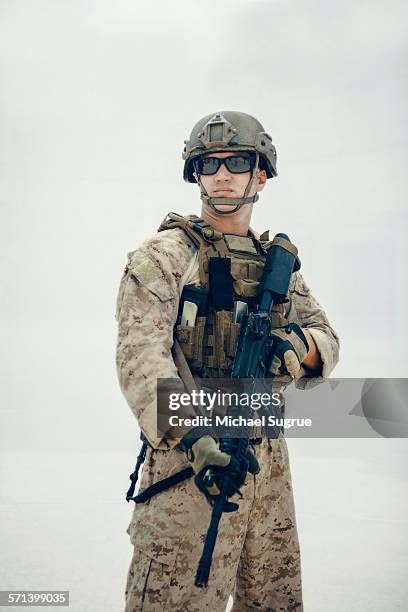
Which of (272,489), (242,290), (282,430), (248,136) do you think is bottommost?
(272,489)

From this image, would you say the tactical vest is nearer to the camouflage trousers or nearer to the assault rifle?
the assault rifle

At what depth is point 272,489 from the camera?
2.39 meters

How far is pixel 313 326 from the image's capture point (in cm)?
260

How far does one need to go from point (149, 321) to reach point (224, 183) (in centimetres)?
63

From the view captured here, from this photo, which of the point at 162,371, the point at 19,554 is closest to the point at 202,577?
the point at 162,371

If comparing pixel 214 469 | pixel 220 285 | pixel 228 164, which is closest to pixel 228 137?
pixel 228 164

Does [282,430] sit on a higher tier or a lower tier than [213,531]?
higher

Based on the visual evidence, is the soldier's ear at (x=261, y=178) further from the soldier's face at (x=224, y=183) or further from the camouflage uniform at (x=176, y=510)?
the camouflage uniform at (x=176, y=510)

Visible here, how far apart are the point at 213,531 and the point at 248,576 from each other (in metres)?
0.60

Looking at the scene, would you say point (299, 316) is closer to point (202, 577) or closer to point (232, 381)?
point (232, 381)

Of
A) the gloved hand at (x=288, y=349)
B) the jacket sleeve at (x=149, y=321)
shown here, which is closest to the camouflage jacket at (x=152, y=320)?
the jacket sleeve at (x=149, y=321)

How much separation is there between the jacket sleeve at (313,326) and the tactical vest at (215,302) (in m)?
0.17

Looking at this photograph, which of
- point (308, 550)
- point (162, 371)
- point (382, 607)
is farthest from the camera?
point (308, 550)

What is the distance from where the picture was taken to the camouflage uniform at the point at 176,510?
2.06m
